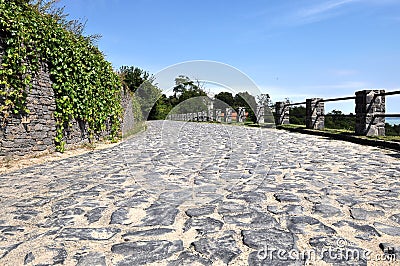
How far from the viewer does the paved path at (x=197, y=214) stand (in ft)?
6.62

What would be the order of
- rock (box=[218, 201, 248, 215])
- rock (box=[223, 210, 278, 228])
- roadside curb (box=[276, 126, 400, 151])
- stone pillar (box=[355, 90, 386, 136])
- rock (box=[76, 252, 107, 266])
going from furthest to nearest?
stone pillar (box=[355, 90, 386, 136]), roadside curb (box=[276, 126, 400, 151]), rock (box=[218, 201, 248, 215]), rock (box=[223, 210, 278, 228]), rock (box=[76, 252, 107, 266])

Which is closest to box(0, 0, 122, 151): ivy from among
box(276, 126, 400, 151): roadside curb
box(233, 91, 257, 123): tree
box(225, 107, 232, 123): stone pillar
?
box(233, 91, 257, 123): tree

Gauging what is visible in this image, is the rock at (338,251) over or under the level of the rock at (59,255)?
over

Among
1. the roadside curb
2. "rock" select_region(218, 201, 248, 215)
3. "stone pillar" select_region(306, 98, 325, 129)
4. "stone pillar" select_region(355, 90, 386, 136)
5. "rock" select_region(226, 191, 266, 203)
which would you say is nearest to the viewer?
"rock" select_region(218, 201, 248, 215)

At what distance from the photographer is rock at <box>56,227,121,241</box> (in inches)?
89.0

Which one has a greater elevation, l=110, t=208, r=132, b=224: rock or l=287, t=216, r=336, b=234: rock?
l=287, t=216, r=336, b=234: rock

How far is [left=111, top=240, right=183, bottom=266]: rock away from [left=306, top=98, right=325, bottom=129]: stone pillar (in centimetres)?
1263

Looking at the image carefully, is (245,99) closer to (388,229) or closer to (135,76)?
(388,229)

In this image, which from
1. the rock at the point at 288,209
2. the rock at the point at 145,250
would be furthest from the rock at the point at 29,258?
the rock at the point at 288,209

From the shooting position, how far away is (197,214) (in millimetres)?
2756

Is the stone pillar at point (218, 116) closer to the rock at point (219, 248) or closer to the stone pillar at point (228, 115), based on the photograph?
the stone pillar at point (228, 115)

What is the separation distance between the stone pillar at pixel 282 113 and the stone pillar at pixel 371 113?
27.5ft

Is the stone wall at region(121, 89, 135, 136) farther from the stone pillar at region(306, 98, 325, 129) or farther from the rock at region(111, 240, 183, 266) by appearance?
the rock at region(111, 240, 183, 266)

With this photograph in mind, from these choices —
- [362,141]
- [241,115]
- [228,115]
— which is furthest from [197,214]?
[228,115]
